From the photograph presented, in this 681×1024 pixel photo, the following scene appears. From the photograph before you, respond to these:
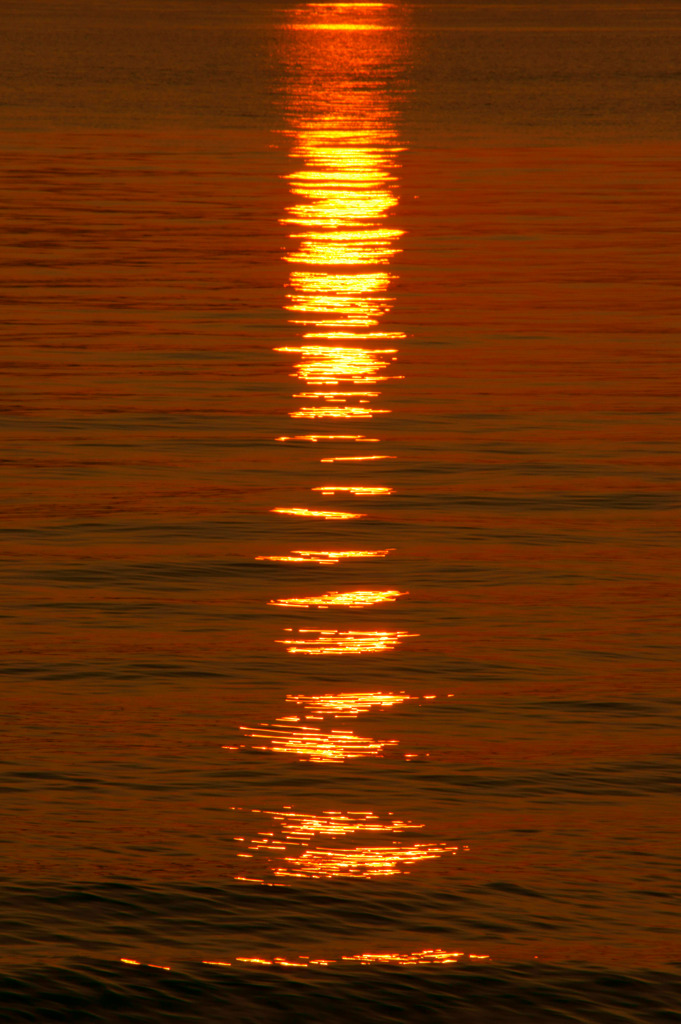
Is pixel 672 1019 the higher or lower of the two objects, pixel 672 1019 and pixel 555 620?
the lower

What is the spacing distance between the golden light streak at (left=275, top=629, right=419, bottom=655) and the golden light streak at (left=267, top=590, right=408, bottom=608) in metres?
0.52

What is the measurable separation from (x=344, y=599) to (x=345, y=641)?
835mm

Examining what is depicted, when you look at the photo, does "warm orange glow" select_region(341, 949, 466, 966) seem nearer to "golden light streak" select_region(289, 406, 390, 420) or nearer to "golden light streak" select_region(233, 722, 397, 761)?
"golden light streak" select_region(233, 722, 397, 761)

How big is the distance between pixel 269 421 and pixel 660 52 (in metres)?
66.1

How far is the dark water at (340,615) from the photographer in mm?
7531

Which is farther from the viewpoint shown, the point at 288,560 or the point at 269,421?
the point at 269,421

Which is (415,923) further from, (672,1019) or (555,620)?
(555,620)

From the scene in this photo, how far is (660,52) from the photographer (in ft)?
261

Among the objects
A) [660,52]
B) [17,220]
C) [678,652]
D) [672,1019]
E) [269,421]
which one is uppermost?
[660,52]

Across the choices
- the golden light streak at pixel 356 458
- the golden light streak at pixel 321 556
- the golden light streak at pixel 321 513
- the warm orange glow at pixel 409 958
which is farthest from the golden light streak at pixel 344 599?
the warm orange glow at pixel 409 958

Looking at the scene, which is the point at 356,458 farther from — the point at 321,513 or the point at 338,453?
the point at 321,513

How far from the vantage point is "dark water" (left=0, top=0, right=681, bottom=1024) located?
7531 mm

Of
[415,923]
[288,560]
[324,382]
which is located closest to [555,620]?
[288,560]

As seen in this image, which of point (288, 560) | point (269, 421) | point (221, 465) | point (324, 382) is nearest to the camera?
point (288, 560)
